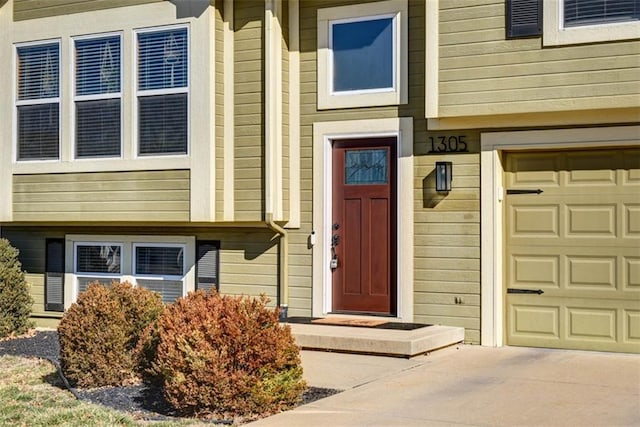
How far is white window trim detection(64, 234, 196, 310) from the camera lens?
11453mm

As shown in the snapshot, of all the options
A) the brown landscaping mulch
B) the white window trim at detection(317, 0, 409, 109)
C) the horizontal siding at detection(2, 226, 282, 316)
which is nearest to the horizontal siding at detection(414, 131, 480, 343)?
the white window trim at detection(317, 0, 409, 109)

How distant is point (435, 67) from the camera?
9594mm

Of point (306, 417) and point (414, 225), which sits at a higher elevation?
point (414, 225)

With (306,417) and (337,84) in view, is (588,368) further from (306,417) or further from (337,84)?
(337,84)

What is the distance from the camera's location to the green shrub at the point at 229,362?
6.74 meters

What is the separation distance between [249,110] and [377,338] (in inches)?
135

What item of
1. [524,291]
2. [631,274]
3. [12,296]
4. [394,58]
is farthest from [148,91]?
[631,274]

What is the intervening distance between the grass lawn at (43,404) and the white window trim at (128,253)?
2.38 metres

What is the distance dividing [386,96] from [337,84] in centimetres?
71

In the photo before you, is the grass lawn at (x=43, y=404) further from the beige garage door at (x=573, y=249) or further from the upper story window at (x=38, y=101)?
the beige garage door at (x=573, y=249)

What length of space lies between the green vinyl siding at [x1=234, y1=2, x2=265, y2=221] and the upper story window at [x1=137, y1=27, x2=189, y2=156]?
2.11ft

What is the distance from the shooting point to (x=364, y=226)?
10.4 metres

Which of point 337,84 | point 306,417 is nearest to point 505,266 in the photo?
point 337,84

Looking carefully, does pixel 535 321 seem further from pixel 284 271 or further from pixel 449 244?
pixel 284 271
